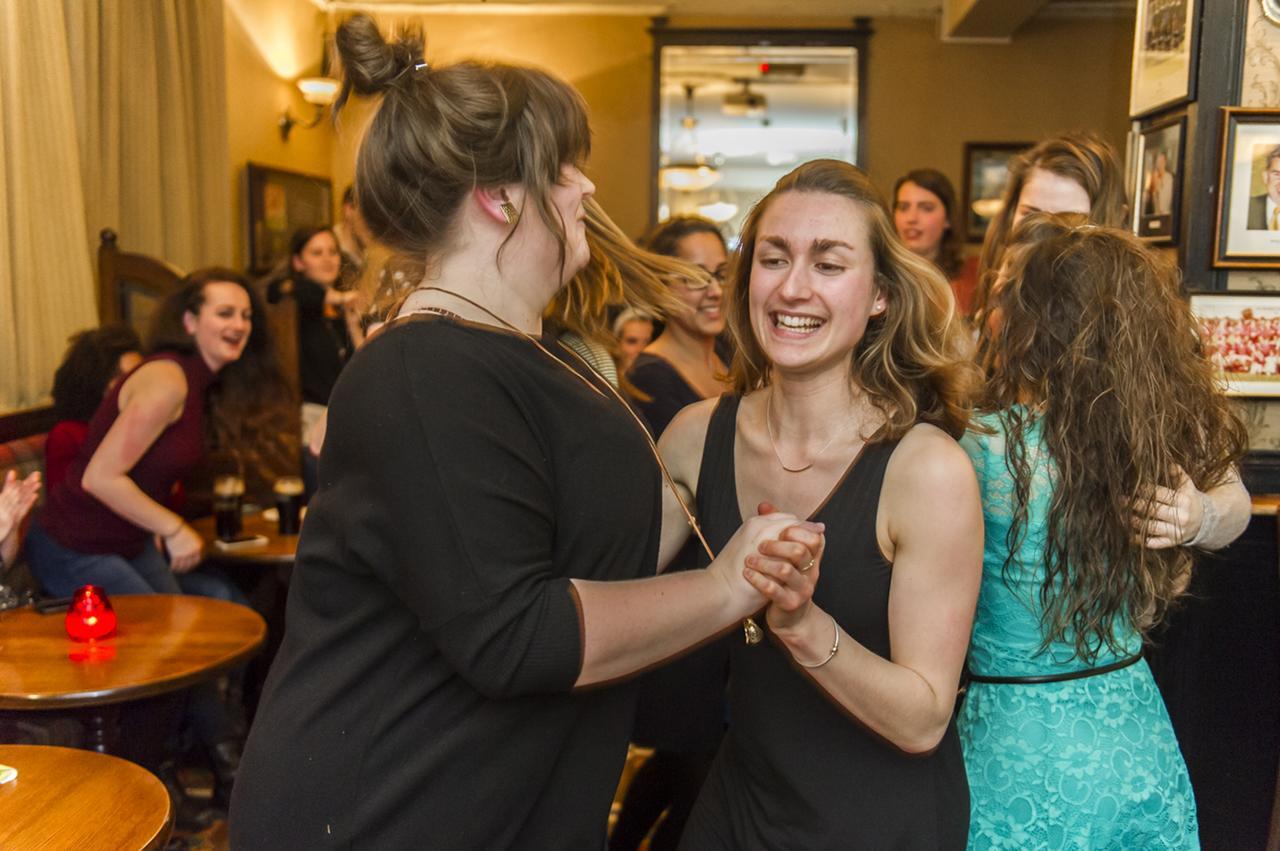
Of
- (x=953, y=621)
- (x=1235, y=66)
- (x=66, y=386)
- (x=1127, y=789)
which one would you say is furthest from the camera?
(x=66, y=386)

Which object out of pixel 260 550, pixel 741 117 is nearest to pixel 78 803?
pixel 260 550

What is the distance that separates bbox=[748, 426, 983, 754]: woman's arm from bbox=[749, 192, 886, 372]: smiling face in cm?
18

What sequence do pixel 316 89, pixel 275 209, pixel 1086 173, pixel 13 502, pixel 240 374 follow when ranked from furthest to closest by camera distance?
pixel 316 89
pixel 275 209
pixel 240 374
pixel 1086 173
pixel 13 502

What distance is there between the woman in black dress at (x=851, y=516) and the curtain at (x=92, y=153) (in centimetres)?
309

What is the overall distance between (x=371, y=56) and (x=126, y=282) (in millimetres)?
3658

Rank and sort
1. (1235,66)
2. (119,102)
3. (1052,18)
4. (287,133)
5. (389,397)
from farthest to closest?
(1052,18)
(287,133)
(119,102)
(1235,66)
(389,397)

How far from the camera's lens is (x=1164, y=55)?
2.97 meters

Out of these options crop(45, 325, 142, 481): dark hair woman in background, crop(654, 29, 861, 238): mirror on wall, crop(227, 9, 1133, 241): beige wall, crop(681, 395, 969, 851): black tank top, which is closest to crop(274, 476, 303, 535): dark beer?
crop(45, 325, 142, 481): dark hair woman in background

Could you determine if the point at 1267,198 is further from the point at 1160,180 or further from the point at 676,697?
the point at 676,697

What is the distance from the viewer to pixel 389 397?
1.08 meters

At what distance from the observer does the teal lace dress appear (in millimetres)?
1562

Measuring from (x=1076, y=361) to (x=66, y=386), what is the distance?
3.07 m

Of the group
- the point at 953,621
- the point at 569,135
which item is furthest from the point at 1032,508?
the point at 569,135

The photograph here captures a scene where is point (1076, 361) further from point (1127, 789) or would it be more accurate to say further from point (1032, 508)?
point (1127, 789)
